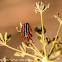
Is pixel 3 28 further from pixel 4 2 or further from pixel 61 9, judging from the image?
pixel 61 9

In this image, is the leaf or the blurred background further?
the blurred background

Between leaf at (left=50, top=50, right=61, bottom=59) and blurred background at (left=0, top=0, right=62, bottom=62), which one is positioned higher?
blurred background at (left=0, top=0, right=62, bottom=62)

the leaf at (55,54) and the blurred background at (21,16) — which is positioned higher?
the blurred background at (21,16)

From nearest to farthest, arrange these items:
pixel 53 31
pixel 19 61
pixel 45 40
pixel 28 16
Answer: pixel 45 40 → pixel 19 61 → pixel 53 31 → pixel 28 16

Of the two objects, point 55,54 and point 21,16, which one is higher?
point 21,16

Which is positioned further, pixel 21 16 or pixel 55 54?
pixel 21 16

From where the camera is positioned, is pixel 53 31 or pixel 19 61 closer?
pixel 19 61

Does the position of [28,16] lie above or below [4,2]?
below

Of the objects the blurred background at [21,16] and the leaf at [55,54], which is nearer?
the leaf at [55,54]

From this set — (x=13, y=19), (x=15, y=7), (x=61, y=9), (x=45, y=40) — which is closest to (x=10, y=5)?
(x=15, y=7)

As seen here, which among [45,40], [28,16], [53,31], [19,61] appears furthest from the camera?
[28,16]

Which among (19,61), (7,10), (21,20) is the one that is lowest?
(19,61)
